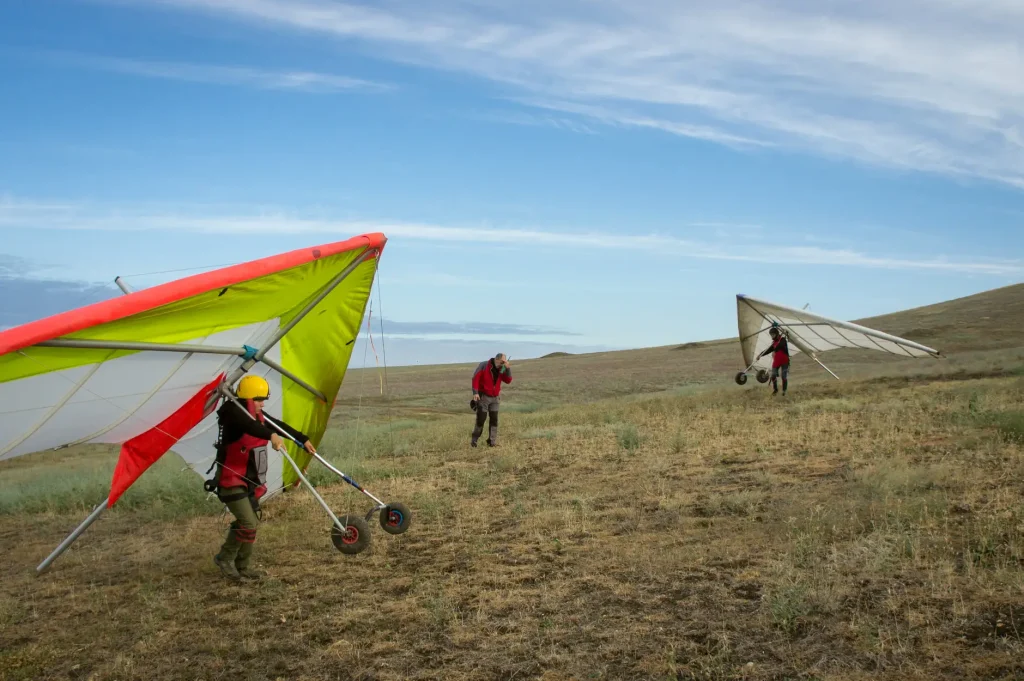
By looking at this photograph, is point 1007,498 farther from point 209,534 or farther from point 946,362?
point 946,362

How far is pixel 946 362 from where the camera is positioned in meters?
27.5

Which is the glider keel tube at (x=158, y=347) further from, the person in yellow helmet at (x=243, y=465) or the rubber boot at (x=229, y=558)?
the rubber boot at (x=229, y=558)

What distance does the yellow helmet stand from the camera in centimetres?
808

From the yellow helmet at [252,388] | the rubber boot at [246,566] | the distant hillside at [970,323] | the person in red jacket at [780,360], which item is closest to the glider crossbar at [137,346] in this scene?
the yellow helmet at [252,388]

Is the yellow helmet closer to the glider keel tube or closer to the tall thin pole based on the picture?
the glider keel tube

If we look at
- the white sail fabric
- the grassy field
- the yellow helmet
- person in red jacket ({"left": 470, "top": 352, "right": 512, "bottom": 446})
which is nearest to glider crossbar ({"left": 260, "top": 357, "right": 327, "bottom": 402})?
the yellow helmet

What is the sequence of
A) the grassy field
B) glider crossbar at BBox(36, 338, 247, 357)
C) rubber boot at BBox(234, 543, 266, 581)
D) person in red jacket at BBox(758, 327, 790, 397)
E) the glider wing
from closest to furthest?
1. the grassy field
2. glider crossbar at BBox(36, 338, 247, 357)
3. the glider wing
4. rubber boot at BBox(234, 543, 266, 581)
5. person in red jacket at BBox(758, 327, 790, 397)

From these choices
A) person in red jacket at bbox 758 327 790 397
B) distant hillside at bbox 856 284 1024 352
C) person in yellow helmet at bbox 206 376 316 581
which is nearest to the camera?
person in yellow helmet at bbox 206 376 316 581

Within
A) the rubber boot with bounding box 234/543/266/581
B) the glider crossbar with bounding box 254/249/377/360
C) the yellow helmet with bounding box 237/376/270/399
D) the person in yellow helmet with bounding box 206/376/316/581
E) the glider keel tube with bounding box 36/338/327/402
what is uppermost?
the glider crossbar with bounding box 254/249/377/360

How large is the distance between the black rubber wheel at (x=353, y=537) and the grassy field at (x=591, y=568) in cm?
32

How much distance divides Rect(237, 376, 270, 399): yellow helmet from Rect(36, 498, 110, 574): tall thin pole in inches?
70.0

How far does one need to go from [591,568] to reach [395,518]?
2240mm

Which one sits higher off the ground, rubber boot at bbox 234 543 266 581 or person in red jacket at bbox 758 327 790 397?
person in red jacket at bbox 758 327 790 397

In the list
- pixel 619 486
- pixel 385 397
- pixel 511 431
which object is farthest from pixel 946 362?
pixel 385 397
